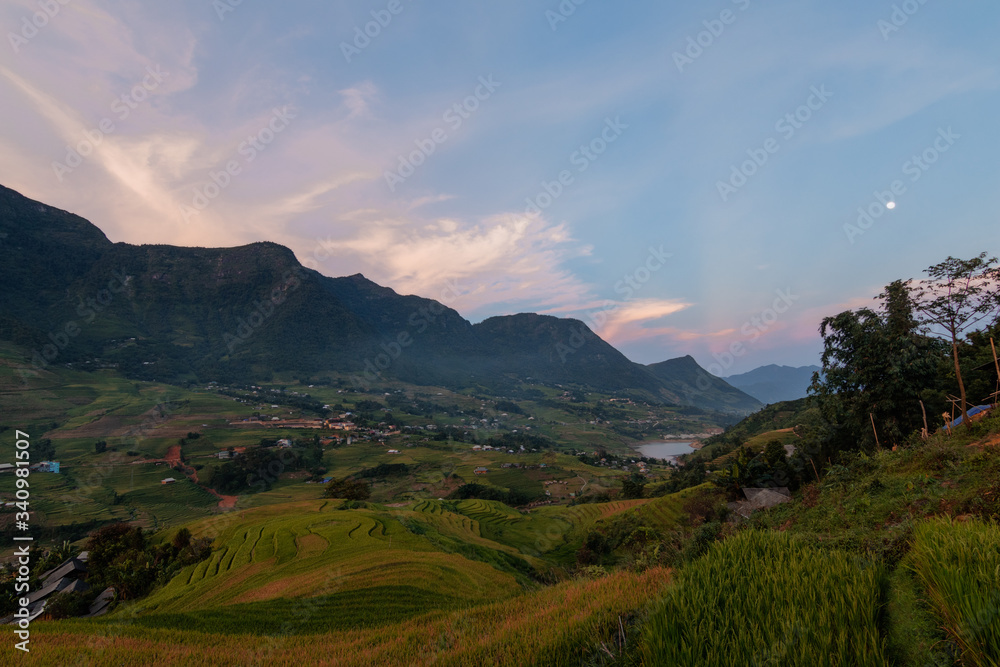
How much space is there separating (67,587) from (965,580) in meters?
45.7

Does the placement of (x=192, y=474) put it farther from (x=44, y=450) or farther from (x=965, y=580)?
(x=965, y=580)

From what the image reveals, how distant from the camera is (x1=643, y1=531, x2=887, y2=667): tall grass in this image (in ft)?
11.0

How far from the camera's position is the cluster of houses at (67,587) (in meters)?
24.4

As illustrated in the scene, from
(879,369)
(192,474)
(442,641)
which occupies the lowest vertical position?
(192,474)

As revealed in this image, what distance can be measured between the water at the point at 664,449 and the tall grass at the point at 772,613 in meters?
173

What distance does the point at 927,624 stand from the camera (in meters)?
3.72

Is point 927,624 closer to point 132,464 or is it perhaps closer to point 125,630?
point 125,630

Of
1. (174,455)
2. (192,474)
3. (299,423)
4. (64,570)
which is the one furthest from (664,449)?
(64,570)

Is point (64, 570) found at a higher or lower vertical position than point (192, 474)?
higher

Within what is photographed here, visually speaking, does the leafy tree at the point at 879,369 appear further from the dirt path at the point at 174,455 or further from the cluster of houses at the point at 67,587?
the dirt path at the point at 174,455

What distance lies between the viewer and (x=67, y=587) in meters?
26.7

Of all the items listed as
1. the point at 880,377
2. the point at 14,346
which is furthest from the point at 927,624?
the point at 14,346

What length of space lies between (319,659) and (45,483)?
12840 centimetres

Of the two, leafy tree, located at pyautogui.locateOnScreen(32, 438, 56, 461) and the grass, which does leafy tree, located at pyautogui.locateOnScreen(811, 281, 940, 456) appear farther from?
leafy tree, located at pyautogui.locateOnScreen(32, 438, 56, 461)
